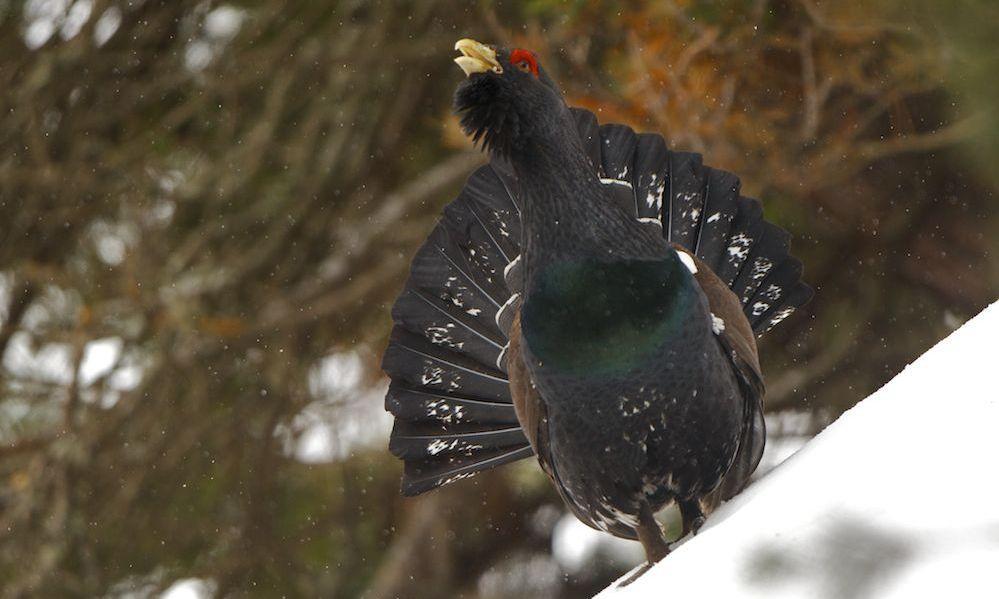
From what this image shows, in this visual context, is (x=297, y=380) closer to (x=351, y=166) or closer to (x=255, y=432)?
(x=255, y=432)

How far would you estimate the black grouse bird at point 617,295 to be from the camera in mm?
2488

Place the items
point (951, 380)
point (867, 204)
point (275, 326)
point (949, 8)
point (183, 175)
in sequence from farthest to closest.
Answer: point (183, 175) → point (275, 326) → point (867, 204) → point (949, 8) → point (951, 380)

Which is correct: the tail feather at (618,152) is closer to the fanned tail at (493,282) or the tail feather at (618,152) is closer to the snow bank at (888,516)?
the fanned tail at (493,282)

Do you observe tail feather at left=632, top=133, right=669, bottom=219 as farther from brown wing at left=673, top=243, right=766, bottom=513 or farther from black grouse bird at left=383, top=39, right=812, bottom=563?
brown wing at left=673, top=243, right=766, bottom=513

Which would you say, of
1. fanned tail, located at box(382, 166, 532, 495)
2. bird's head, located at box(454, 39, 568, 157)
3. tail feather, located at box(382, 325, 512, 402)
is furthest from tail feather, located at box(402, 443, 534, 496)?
bird's head, located at box(454, 39, 568, 157)

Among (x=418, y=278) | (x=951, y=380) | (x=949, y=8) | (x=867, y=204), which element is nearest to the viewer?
(x=951, y=380)

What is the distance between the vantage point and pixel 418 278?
3.36 m

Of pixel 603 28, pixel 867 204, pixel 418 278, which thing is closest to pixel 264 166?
pixel 603 28

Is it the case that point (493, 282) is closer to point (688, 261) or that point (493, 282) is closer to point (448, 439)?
point (448, 439)

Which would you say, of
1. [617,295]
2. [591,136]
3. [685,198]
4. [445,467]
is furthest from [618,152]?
[445,467]

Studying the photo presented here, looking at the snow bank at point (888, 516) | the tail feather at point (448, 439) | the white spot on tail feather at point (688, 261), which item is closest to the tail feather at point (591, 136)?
the white spot on tail feather at point (688, 261)

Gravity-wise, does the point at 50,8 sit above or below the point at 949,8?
above

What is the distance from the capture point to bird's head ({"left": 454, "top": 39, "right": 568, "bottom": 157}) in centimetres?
261

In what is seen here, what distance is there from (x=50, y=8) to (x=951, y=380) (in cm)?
487
